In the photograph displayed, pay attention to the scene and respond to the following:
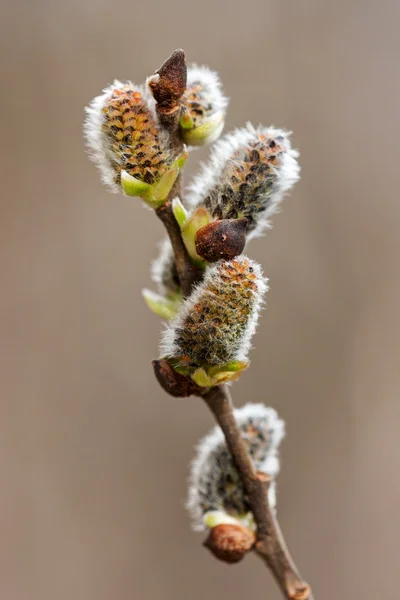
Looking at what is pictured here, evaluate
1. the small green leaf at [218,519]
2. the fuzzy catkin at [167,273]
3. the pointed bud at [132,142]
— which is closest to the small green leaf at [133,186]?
the pointed bud at [132,142]

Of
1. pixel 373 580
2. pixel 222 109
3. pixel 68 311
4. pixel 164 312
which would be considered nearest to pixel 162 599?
pixel 373 580

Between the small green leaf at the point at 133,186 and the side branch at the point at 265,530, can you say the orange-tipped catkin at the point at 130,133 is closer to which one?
the small green leaf at the point at 133,186

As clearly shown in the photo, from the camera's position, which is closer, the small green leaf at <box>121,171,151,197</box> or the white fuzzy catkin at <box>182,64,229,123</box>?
the small green leaf at <box>121,171,151,197</box>

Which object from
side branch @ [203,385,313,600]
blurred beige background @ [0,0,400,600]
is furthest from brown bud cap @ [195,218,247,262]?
blurred beige background @ [0,0,400,600]

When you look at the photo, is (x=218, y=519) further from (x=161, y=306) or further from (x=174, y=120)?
(x=174, y=120)

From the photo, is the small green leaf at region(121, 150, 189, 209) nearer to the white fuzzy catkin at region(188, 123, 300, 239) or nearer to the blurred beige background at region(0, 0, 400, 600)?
the white fuzzy catkin at region(188, 123, 300, 239)

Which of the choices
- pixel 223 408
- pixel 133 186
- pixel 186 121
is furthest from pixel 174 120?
pixel 223 408
